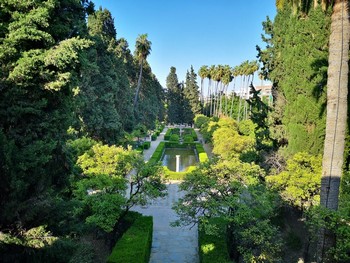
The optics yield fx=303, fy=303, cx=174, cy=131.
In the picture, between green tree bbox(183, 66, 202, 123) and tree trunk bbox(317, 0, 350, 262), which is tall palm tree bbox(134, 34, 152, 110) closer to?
green tree bbox(183, 66, 202, 123)

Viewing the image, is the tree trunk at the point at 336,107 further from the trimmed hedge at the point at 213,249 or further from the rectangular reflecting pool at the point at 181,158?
the rectangular reflecting pool at the point at 181,158

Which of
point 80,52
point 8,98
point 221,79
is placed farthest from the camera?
point 221,79

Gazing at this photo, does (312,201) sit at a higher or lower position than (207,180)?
lower

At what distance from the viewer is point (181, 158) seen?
3662 cm

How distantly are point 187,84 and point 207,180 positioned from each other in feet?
214

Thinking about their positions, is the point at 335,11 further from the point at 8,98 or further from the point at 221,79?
the point at 221,79

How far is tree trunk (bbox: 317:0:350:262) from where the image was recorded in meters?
7.04

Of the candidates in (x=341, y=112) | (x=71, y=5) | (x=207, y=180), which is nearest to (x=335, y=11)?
(x=341, y=112)

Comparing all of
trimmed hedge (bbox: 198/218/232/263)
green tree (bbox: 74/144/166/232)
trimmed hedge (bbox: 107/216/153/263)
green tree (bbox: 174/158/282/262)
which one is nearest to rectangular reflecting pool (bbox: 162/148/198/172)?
green tree (bbox: 74/144/166/232)

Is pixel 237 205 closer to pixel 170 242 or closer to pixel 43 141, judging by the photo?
pixel 170 242

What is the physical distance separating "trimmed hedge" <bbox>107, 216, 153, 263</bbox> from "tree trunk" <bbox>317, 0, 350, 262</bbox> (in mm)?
5944

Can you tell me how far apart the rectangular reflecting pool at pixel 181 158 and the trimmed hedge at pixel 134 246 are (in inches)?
671

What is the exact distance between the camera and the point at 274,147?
15469mm

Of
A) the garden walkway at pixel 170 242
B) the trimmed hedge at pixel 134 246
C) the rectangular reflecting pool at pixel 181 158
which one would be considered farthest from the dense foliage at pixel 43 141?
the rectangular reflecting pool at pixel 181 158
